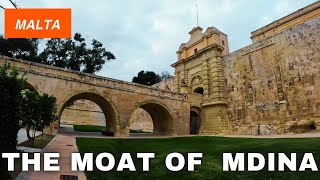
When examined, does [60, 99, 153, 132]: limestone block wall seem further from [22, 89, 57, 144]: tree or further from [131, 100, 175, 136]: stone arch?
[22, 89, 57, 144]: tree

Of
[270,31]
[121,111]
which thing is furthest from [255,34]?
[121,111]

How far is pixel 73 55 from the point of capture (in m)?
39.7

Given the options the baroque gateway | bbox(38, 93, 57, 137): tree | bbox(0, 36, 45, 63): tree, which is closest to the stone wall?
bbox(0, 36, 45, 63): tree

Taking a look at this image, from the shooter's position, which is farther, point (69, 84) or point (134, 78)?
point (134, 78)

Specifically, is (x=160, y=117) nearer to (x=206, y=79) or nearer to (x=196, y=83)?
(x=196, y=83)

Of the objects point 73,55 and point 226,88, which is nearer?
point 226,88

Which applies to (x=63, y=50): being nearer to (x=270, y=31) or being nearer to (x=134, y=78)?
(x=134, y=78)

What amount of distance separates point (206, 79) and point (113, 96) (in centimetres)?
991

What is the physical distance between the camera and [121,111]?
70.0 ft

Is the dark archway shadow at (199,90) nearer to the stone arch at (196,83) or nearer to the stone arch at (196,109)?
the stone arch at (196,83)

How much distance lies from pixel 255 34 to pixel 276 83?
13485 mm

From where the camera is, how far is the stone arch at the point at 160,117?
23.9m

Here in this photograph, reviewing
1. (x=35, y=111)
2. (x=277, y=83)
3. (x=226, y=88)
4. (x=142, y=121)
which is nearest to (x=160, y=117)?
(x=226, y=88)

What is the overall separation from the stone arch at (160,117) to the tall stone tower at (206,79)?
10.3ft
